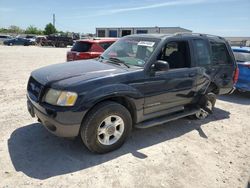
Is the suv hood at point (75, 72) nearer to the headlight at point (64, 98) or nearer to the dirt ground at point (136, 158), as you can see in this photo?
the headlight at point (64, 98)

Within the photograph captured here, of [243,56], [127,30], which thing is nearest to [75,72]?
[243,56]

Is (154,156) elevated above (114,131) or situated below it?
below

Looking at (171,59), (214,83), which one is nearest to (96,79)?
(171,59)

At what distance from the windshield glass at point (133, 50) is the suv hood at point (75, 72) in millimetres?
386

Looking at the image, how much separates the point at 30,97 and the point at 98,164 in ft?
5.15

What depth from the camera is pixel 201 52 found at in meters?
5.10

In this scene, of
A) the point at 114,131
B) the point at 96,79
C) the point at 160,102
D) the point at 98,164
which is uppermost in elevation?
the point at 96,79

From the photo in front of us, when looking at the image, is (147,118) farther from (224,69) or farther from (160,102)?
(224,69)

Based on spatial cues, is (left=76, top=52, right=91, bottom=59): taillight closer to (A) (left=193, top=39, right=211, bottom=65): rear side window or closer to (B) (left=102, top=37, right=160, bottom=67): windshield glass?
(B) (left=102, top=37, right=160, bottom=67): windshield glass

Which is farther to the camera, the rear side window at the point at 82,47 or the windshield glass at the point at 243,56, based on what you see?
the rear side window at the point at 82,47

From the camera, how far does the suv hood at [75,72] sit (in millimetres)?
3572

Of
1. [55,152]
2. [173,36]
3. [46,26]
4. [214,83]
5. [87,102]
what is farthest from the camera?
[46,26]

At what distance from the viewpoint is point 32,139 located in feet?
13.6

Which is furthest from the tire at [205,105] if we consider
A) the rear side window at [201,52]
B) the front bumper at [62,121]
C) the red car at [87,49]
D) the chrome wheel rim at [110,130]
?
the red car at [87,49]
